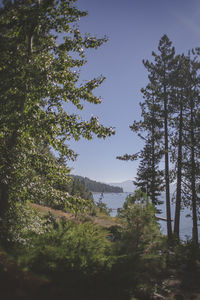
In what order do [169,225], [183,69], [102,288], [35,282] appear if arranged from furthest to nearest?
[183,69], [169,225], [102,288], [35,282]

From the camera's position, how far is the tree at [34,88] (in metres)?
4.49

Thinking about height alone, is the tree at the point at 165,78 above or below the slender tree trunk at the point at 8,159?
above

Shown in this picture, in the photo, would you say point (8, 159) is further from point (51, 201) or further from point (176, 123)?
point (176, 123)

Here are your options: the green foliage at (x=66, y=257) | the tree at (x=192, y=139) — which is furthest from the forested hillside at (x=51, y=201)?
the tree at (x=192, y=139)

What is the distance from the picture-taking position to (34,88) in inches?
193

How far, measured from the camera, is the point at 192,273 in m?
6.23

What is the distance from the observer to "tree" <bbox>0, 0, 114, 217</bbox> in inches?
177

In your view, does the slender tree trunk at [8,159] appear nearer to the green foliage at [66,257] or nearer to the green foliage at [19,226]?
the green foliage at [19,226]

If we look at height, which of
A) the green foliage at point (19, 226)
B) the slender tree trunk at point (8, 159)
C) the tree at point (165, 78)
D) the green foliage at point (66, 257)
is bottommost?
the green foliage at point (66, 257)

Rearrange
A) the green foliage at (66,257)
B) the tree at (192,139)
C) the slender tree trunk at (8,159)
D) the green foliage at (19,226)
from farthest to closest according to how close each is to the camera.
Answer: the tree at (192,139), the slender tree trunk at (8,159), the green foliage at (19,226), the green foliage at (66,257)

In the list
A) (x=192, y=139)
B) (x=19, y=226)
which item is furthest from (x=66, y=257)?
(x=192, y=139)

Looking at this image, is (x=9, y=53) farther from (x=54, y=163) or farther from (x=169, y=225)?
(x=169, y=225)

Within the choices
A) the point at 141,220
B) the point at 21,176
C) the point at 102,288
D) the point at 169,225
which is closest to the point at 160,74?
the point at 169,225

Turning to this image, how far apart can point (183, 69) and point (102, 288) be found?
50.2 ft
